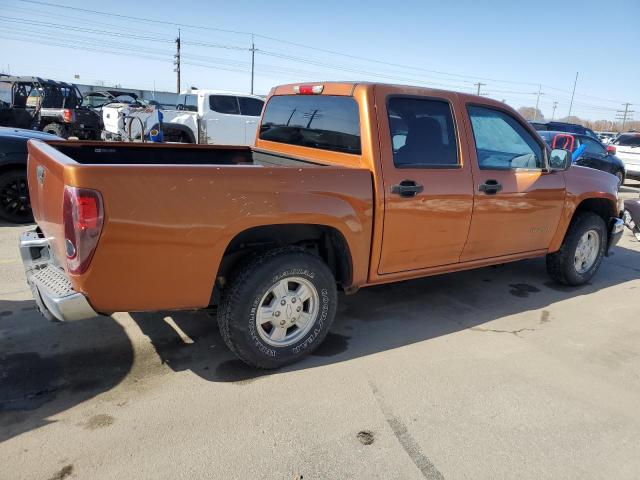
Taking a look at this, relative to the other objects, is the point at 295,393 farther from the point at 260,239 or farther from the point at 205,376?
the point at 260,239

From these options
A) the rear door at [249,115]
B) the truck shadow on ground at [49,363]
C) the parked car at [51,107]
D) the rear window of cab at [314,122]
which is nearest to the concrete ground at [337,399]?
the truck shadow on ground at [49,363]

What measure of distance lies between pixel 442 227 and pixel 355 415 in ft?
5.42

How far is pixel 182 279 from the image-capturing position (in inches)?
108

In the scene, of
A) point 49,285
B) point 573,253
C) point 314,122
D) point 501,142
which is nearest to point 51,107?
point 314,122

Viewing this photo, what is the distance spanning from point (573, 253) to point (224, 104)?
36.5ft

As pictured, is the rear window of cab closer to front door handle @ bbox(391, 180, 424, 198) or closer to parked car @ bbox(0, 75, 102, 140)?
front door handle @ bbox(391, 180, 424, 198)

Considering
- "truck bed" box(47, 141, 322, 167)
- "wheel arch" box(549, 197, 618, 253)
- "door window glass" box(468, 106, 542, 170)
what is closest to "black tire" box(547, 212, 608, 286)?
"wheel arch" box(549, 197, 618, 253)

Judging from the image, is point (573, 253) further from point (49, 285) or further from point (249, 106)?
point (249, 106)

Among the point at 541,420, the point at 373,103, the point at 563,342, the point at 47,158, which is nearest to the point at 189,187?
the point at 47,158

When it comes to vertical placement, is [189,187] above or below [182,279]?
above

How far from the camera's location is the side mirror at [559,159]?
14.8 feet

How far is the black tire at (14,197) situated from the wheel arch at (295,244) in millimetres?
4546

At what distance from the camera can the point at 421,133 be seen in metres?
3.70

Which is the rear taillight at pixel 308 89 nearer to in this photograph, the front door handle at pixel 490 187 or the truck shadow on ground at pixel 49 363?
the front door handle at pixel 490 187
